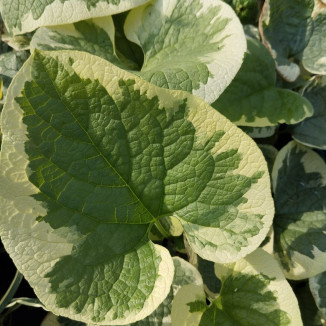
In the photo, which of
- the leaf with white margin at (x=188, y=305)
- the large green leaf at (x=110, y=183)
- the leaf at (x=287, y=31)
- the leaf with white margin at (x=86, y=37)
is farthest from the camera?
the leaf at (x=287, y=31)

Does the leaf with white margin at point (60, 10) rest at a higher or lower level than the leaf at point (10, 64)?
higher

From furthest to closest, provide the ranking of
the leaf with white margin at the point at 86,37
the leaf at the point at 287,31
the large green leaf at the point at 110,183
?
the leaf at the point at 287,31
the leaf with white margin at the point at 86,37
the large green leaf at the point at 110,183

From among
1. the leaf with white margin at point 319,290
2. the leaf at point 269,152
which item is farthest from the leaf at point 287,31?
the leaf with white margin at point 319,290

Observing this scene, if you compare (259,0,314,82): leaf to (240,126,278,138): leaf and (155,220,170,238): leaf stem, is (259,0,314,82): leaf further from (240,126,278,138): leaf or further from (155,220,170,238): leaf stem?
(155,220,170,238): leaf stem

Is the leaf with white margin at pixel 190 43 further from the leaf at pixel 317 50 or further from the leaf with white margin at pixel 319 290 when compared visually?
the leaf with white margin at pixel 319 290

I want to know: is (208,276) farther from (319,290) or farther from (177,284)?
(319,290)

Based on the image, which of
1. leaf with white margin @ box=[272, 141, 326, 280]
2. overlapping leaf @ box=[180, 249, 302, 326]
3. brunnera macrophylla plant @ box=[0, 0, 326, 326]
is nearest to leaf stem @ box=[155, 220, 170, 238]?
brunnera macrophylla plant @ box=[0, 0, 326, 326]

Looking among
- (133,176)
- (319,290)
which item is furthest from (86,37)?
(319,290)
